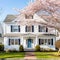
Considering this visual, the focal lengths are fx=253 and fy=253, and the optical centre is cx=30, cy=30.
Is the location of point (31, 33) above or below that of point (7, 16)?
below

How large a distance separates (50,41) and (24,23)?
1161 inches

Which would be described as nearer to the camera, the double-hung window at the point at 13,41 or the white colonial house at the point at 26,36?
the white colonial house at the point at 26,36

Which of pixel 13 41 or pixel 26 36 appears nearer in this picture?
pixel 26 36

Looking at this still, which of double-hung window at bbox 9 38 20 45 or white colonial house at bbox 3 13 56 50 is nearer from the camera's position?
white colonial house at bbox 3 13 56 50

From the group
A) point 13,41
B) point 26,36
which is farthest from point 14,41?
point 26,36

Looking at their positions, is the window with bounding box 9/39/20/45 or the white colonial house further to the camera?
the window with bounding box 9/39/20/45

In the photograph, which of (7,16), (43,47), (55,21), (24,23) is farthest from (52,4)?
(7,16)

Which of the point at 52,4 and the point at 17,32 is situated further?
the point at 17,32

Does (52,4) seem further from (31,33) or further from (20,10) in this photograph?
(31,33)

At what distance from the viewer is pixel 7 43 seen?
4916 cm

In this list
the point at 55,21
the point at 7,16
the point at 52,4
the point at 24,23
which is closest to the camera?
the point at 52,4

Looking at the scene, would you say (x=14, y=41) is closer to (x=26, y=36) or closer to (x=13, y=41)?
(x=13, y=41)

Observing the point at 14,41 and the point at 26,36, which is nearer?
the point at 26,36

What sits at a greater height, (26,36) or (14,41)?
(26,36)
